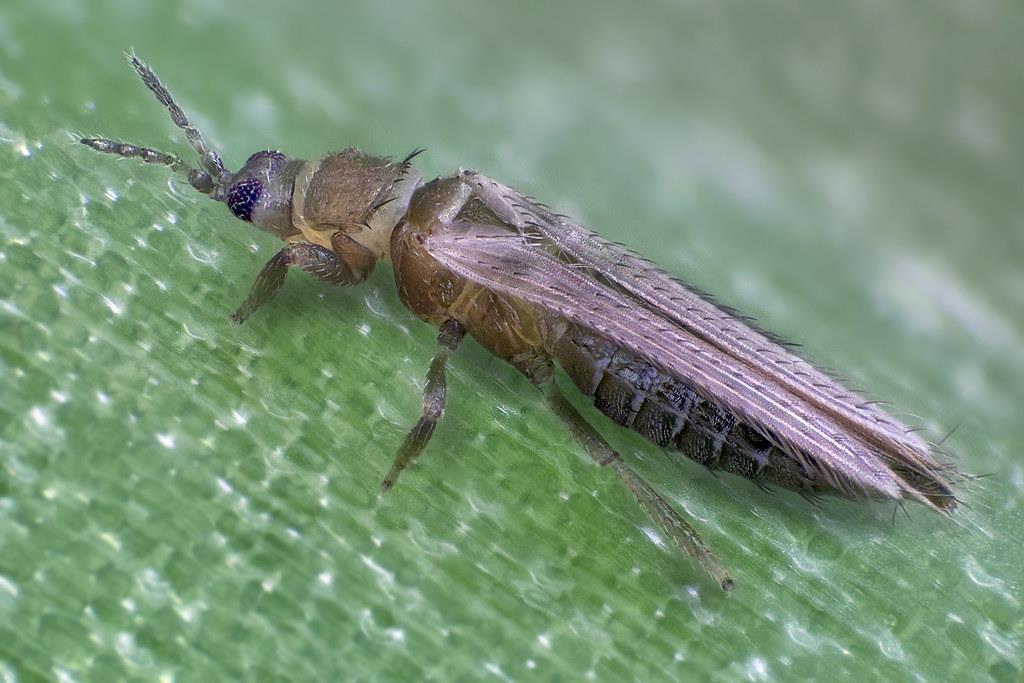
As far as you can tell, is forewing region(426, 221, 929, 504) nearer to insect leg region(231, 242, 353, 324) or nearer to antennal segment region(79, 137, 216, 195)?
insect leg region(231, 242, 353, 324)

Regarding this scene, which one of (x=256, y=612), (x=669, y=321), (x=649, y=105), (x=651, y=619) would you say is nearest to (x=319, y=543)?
(x=256, y=612)

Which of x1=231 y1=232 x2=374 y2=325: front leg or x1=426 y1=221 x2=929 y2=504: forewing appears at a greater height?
x1=426 y1=221 x2=929 y2=504: forewing

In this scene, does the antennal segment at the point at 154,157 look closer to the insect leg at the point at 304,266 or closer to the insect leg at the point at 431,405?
the insect leg at the point at 304,266

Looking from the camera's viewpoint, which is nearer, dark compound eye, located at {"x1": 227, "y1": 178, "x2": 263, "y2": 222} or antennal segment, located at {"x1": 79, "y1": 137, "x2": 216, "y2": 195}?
antennal segment, located at {"x1": 79, "y1": 137, "x2": 216, "y2": 195}

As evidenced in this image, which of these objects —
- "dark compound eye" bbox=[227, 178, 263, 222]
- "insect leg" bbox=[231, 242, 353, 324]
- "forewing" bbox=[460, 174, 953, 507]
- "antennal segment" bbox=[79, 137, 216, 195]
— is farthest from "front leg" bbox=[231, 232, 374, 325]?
"forewing" bbox=[460, 174, 953, 507]

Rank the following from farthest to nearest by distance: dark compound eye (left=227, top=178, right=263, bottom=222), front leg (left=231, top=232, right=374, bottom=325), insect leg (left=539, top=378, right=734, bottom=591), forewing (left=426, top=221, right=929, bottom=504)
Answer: dark compound eye (left=227, top=178, right=263, bottom=222), front leg (left=231, top=232, right=374, bottom=325), forewing (left=426, top=221, right=929, bottom=504), insect leg (left=539, top=378, right=734, bottom=591)

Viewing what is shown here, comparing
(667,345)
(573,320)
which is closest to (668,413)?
(667,345)
